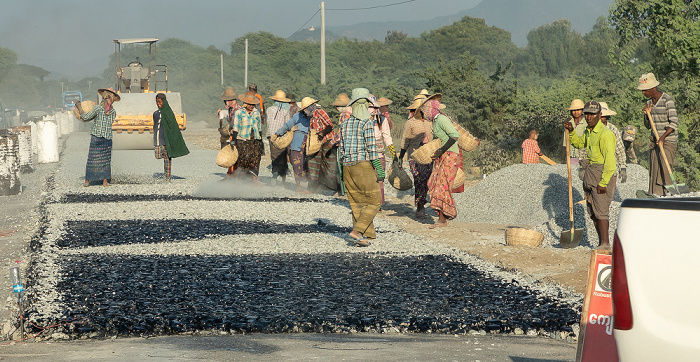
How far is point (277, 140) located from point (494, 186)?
14.0ft

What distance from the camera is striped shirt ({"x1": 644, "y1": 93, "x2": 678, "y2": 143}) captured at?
11.6m

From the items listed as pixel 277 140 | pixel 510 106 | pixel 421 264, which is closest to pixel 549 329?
pixel 421 264

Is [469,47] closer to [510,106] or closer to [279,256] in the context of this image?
[510,106]

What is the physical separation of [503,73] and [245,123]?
18.1 metres

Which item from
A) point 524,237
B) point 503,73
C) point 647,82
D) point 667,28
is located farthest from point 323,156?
point 503,73

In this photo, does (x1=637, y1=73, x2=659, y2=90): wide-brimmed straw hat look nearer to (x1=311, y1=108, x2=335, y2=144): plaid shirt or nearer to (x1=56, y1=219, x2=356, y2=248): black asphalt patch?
(x1=56, y1=219, x2=356, y2=248): black asphalt patch

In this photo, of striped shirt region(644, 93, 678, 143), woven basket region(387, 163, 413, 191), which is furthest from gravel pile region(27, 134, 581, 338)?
striped shirt region(644, 93, 678, 143)

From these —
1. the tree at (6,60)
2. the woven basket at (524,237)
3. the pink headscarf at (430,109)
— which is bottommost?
the woven basket at (524,237)

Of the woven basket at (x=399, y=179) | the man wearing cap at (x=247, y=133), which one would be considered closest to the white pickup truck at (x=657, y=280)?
the woven basket at (x=399, y=179)

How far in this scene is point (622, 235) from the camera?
3717 mm

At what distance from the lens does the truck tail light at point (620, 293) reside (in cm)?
368

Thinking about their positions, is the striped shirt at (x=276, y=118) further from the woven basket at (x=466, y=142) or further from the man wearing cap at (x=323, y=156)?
the woven basket at (x=466, y=142)

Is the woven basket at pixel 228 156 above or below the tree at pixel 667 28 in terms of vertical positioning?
below

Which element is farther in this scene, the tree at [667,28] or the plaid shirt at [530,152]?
the plaid shirt at [530,152]
